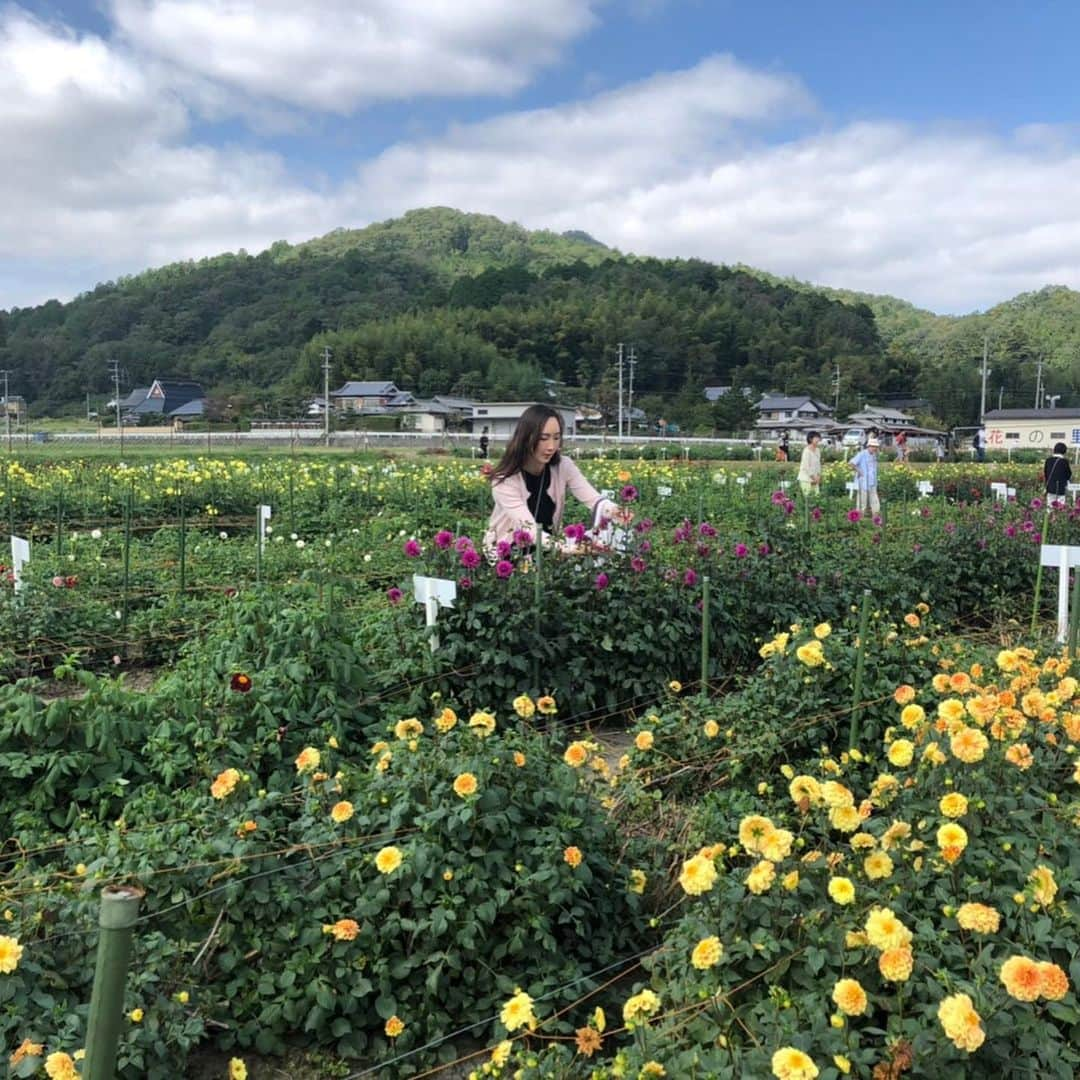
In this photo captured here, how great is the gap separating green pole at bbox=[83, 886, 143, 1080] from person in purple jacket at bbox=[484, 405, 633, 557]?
10.6ft

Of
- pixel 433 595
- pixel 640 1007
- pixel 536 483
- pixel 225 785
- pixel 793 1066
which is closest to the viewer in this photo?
pixel 793 1066

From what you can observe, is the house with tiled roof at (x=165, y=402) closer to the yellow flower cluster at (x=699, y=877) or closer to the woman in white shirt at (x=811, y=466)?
the woman in white shirt at (x=811, y=466)

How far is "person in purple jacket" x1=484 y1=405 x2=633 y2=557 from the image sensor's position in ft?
16.0

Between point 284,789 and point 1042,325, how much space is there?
97.1m

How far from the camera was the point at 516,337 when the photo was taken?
3054 inches

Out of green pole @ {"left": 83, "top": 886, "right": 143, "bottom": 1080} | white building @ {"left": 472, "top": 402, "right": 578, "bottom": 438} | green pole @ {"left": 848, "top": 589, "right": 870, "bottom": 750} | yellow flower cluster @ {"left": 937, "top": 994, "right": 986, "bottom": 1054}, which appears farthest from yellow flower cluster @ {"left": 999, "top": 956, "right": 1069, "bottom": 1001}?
white building @ {"left": 472, "top": 402, "right": 578, "bottom": 438}

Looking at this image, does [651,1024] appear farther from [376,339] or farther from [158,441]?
[376,339]

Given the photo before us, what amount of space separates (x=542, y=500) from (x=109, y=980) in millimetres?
3787

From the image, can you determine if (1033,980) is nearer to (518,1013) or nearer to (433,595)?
(518,1013)

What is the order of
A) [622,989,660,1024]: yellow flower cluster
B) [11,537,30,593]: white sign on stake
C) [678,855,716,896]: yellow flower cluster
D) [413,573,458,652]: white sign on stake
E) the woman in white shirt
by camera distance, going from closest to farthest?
[622,989,660,1024]: yellow flower cluster < [678,855,716,896]: yellow flower cluster < [413,573,458,652]: white sign on stake < [11,537,30,593]: white sign on stake < the woman in white shirt

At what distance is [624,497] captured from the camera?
552 centimetres

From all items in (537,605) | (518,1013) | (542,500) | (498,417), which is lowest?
(518,1013)

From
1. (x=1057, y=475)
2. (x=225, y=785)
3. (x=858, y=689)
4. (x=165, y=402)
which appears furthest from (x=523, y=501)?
(x=165, y=402)

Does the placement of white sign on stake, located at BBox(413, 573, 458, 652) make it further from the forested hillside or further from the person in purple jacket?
the forested hillside
